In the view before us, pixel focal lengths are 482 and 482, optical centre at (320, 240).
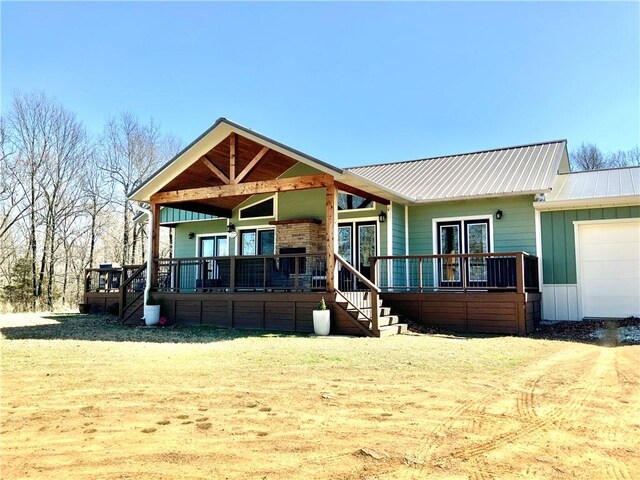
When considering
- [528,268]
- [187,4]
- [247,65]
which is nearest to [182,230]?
[247,65]

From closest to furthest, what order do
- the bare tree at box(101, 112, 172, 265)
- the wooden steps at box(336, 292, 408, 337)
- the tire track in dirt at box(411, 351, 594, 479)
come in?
the tire track in dirt at box(411, 351, 594, 479)
the wooden steps at box(336, 292, 408, 337)
the bare tree at box(101, 112, 172, 265)

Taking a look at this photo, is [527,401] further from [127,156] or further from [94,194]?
[127,156]

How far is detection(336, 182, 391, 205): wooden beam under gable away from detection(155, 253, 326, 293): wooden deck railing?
1.55 m

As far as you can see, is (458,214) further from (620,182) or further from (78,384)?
(78,384)

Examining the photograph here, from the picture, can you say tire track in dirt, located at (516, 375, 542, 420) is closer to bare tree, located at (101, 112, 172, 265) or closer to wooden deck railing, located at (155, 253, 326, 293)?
wooden deck railing, located at (155, 253, 326, 293)

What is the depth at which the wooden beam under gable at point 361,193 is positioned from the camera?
10.3m

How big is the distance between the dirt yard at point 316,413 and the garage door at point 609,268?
411 cm

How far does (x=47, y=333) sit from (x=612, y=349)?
10171mm

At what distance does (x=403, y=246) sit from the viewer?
12945mm

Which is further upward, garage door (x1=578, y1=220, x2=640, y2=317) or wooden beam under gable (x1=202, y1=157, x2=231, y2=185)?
wooden beam under gable (x1=202, y1=157, x2=231, y2=185)

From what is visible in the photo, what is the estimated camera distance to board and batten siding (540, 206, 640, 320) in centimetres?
1118

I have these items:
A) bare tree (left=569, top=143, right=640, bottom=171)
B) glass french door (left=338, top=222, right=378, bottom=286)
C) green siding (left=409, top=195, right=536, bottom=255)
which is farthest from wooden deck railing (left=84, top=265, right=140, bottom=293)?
bare tree (left=569, top=143, right=640, bottom=171)

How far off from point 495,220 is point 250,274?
618cm

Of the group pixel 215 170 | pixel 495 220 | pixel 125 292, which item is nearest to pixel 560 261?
pixel 495 220
